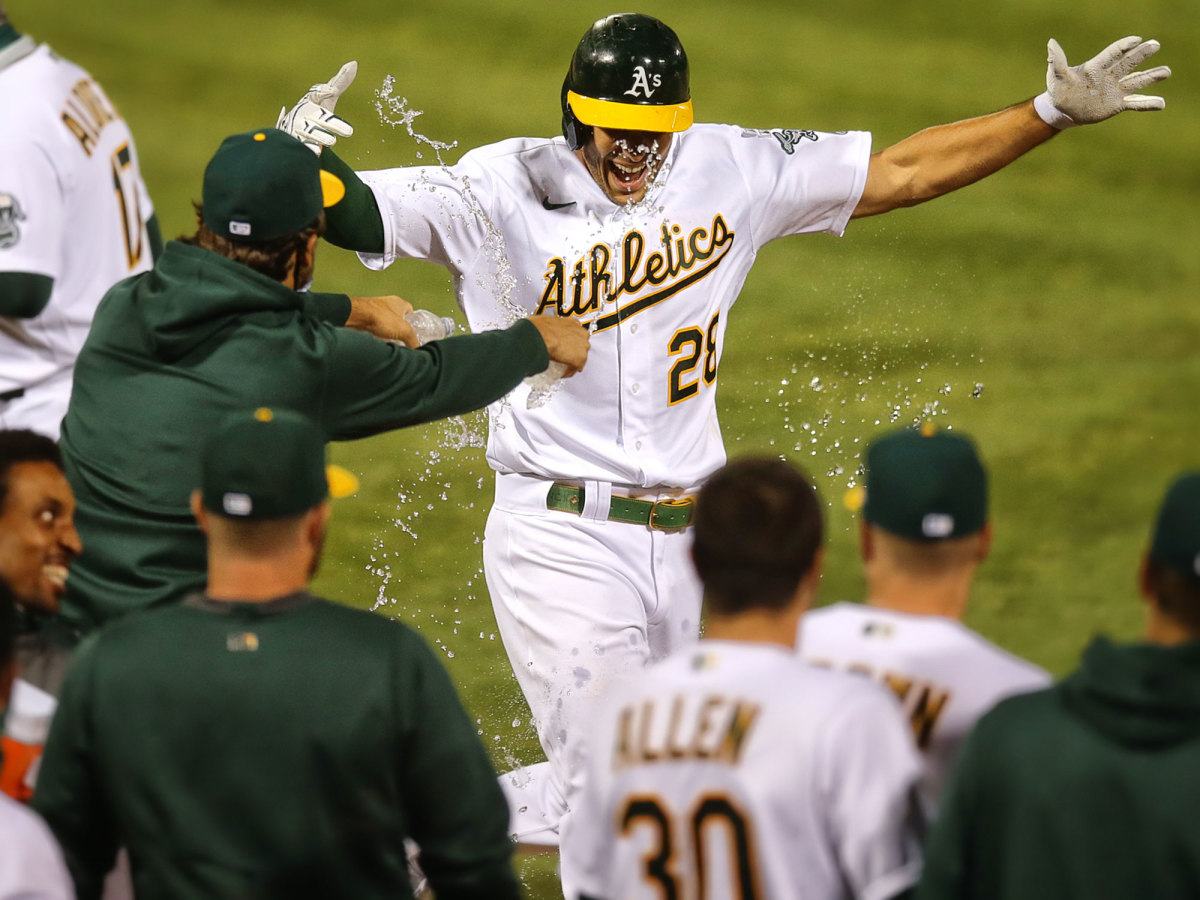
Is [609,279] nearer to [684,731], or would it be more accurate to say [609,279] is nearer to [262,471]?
[262,471]

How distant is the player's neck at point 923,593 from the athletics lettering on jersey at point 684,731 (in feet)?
1.22

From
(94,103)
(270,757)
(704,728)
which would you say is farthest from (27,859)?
(94,103)

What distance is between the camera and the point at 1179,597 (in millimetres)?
2500

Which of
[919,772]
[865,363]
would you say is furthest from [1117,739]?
[865,363]

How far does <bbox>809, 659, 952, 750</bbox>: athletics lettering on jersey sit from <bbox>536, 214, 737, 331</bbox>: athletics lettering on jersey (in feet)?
7.21

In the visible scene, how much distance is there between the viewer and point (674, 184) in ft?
15.9

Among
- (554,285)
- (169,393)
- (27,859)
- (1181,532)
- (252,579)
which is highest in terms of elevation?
(554,285)

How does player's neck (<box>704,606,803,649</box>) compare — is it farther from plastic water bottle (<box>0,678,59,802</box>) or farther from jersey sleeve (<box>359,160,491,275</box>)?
jersey sleeve (<box>359,160,491,275</box>)

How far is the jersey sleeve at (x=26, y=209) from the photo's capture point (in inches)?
183

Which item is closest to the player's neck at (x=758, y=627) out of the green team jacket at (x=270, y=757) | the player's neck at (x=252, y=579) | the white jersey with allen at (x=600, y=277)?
the green team jacket at (x=270, y=757)

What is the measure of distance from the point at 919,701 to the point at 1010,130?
2631mm

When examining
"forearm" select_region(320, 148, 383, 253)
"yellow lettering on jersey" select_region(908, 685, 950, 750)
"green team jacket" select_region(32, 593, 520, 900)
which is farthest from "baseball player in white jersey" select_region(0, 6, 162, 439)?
"yellow lettering on jersey" select_region(908, 685, 950, 750)

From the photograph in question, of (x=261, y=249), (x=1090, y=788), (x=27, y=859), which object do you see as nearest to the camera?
(x=1090, y=788)

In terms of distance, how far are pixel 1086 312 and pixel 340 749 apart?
22.5 ft
